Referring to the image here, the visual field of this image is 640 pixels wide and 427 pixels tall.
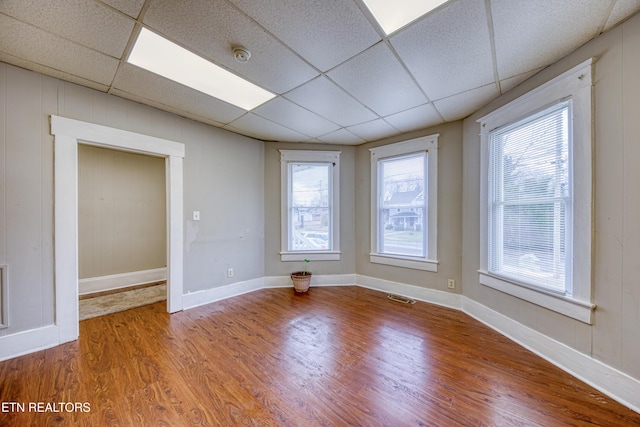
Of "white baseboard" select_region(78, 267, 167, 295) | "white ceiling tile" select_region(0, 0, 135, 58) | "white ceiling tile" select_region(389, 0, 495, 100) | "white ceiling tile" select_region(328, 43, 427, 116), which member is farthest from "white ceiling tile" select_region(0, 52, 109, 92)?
"white baseboard" select_region(78, 267, 167, 295)

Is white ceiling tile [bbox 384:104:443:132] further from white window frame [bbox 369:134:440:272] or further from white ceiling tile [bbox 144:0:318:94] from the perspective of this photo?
white ceiling tile [bbox 144:0:318:94]

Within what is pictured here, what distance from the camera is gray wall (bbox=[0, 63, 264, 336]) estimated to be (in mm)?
2023

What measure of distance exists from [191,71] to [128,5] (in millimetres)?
696

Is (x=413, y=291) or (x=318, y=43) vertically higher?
(x=318, y=43)

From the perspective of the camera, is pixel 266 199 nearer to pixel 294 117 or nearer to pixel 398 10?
pixel 294 117

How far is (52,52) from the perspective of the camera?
183 centimetres

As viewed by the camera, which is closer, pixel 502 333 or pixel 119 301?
pixel 502 333

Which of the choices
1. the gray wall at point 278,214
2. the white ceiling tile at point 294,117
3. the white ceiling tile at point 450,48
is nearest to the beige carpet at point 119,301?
the gray wall at point 278,214

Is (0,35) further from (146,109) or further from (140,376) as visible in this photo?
(140,376)

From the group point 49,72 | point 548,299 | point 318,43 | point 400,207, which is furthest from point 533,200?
point 49,72

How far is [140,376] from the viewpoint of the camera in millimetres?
1822

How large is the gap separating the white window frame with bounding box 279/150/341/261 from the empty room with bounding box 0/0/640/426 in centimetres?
45

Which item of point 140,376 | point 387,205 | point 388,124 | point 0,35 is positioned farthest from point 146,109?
point 387,205

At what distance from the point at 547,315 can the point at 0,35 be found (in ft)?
15.1
